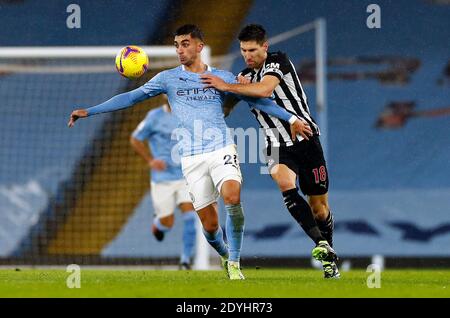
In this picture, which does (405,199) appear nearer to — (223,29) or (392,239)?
(392,239)

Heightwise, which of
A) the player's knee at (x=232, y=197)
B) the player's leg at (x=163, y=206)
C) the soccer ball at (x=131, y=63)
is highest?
the player's leg at (x=163, y=206)

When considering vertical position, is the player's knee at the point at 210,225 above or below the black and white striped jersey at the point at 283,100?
below

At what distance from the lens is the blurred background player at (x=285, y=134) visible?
25.3ft

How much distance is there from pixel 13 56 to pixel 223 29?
6469 mm

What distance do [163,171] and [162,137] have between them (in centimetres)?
42

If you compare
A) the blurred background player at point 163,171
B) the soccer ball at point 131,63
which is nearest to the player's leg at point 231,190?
the soccer ball at point 131,63

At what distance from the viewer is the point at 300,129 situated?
7.78 m

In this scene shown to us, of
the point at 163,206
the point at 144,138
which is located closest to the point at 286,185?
the point at 163,206

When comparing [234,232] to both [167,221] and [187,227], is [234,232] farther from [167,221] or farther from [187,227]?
[167,221]

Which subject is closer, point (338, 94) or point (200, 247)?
point (200, 247)

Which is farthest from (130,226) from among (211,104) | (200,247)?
(211,104)

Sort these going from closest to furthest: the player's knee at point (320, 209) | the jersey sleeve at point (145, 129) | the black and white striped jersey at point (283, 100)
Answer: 1. the black and white striped jersey at point (283, 100)
2. the player's knee at point (320, 209)
3. the jersey sleeve at point (145, 129)

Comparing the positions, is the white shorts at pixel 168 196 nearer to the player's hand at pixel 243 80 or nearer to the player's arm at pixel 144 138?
the player's arm at pixel 144 138
